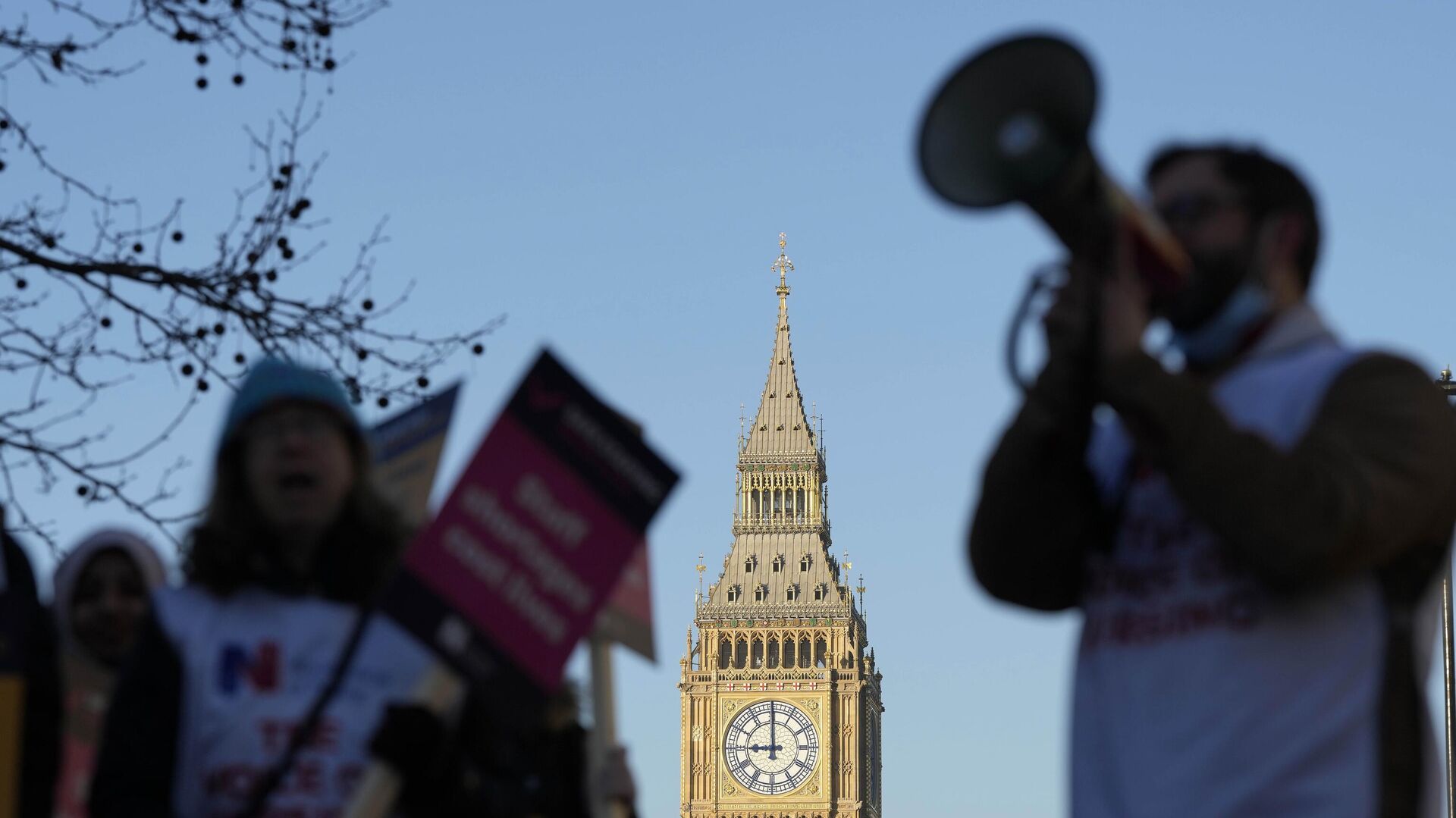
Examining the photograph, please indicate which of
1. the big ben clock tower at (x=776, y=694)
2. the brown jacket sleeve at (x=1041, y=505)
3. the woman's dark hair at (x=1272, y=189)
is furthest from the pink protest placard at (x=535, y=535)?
the big ben clock tower at (x=776, y=694)

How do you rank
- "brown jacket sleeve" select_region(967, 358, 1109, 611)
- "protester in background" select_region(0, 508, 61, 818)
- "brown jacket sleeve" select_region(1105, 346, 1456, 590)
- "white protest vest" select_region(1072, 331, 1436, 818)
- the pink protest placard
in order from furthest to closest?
"protester in background" select_region(0, 508, 61, 818) → the pink protest placard → "brown jacket sleeve" select_region(967, 358, 1109, 611) → "white protest vest" select_region(1072, 331, 1436, 818) → "brown jacket sleeve" select_region(1105, 346, 1456, 590)

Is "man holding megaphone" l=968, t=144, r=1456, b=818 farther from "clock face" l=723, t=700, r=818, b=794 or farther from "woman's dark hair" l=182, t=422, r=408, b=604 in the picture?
"clock face" l=723, t=700, r=818, b=794

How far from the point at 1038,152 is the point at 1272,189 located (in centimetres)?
47

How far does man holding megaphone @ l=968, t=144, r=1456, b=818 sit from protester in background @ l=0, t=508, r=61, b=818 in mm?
1831

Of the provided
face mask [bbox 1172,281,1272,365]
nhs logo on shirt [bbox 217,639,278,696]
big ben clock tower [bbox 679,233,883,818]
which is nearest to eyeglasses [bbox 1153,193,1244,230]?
face mask [bbox 1172,281,1272,365]

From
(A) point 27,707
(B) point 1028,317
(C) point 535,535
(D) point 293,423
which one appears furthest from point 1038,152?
(A) point 27,707

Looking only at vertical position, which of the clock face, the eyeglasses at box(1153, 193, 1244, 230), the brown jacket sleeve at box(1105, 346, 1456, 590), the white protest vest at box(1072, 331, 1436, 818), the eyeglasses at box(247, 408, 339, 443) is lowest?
the white protest vest at box(1072, 331, 1436, 818)

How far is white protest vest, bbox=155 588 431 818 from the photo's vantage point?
4156 millimetres

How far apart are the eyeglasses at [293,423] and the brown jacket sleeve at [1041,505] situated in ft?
3.98

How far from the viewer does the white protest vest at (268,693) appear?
4.16m

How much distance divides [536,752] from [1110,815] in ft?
6.02

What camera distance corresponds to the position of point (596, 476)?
4457 millimetres

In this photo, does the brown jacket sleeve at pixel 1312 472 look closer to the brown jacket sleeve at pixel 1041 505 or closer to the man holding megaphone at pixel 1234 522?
the man holding megaphone at pixel 1234 522

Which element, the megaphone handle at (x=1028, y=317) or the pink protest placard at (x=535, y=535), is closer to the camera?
the megaphone handle at (x=1028, y=317)
